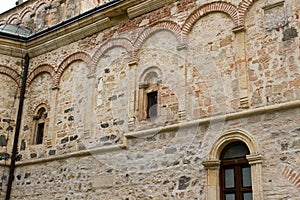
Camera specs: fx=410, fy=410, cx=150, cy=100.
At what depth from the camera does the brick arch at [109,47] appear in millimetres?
8609

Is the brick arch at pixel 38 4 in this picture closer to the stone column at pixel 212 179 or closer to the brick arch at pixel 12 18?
the brick arch at pixel 12 18

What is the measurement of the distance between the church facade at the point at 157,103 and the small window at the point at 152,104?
25 millimetres

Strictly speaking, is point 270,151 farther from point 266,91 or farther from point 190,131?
point 190,131

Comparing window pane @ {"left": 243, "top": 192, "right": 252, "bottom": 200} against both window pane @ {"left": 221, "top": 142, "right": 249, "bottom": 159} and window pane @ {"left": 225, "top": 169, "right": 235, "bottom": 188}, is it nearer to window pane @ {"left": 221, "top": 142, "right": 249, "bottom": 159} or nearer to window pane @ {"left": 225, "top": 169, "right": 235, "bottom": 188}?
window pane @ {"left": 225, "top": 169, "right": 235, "bottom": 188}

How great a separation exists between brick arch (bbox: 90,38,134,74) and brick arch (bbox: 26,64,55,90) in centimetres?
134

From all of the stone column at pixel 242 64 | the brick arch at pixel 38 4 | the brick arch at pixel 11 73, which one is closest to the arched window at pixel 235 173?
the stone column at pixel 242 64

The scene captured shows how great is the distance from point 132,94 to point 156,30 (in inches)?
54.1

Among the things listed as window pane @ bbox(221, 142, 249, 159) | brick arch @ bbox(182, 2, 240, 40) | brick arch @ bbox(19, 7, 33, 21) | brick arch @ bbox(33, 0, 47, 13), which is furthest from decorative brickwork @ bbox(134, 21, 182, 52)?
brick arch @ bbox(19, 7, 33, 21)

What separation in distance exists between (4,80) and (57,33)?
1855 mm

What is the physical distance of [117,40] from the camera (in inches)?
349

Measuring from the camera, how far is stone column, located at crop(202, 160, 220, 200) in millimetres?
6441

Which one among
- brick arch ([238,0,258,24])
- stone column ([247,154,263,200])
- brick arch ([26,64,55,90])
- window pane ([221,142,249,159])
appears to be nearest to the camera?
stone column ([247,154,263,200])

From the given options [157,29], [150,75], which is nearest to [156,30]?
[157,29]

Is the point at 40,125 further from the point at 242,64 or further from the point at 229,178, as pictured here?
the point at 242,64
